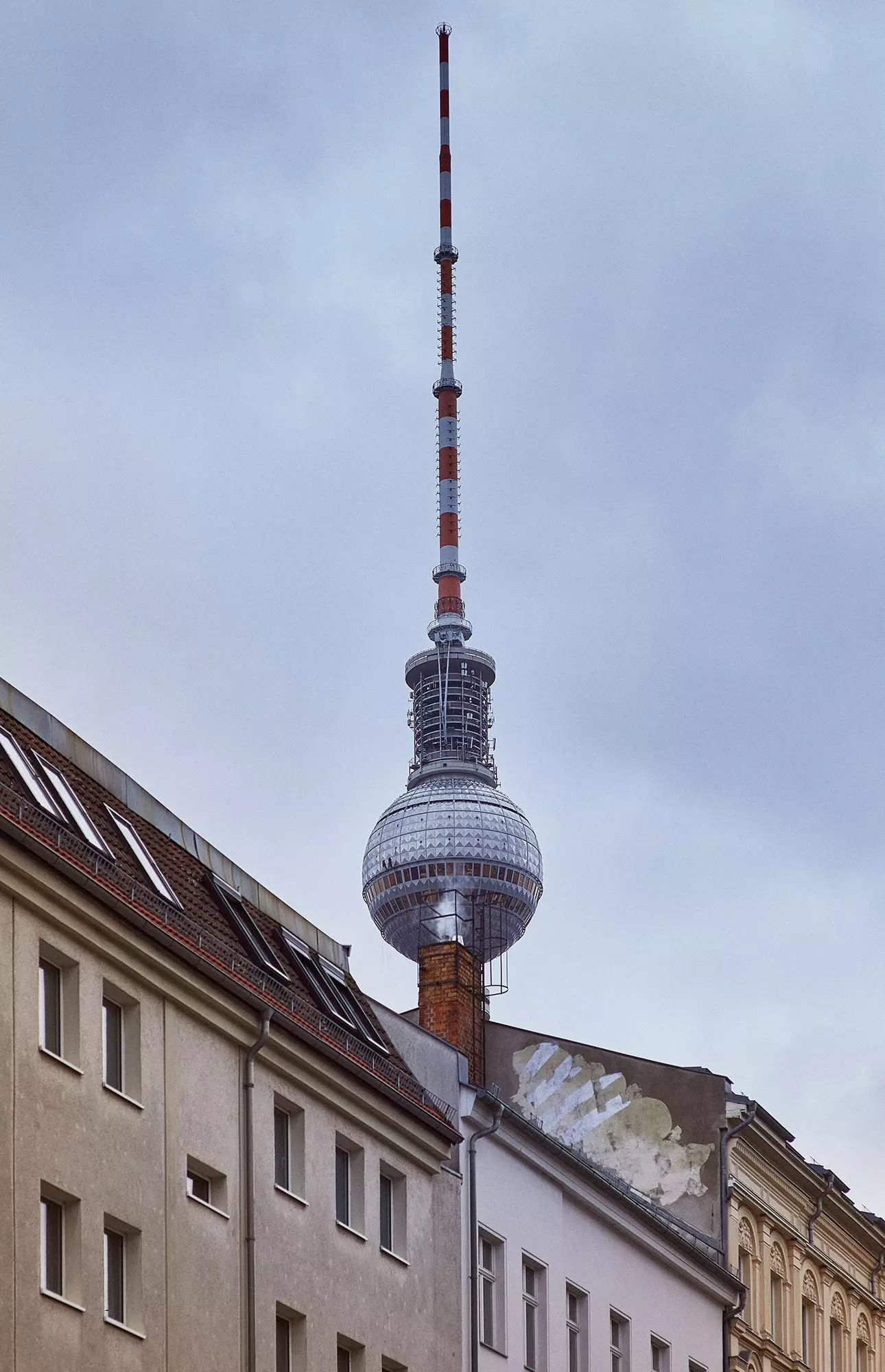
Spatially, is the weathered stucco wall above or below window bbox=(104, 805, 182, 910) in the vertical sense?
above

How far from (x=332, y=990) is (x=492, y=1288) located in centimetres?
576

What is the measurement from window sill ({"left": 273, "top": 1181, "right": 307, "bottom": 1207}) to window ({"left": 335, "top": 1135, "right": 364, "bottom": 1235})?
1.64 m

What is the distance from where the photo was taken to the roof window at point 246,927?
37.2 meters

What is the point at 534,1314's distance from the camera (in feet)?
144

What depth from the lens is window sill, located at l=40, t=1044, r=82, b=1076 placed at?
97.2 feet

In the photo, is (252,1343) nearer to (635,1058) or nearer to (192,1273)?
(192,1273)

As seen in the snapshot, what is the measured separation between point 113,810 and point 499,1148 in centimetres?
1053

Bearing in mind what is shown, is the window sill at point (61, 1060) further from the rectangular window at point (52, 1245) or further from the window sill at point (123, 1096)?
the rectangular window at point (52, 1245)

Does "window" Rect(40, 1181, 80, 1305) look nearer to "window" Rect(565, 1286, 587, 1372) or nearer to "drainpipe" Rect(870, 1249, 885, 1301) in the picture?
"window" Rect(565, 1286, 587, 1372)

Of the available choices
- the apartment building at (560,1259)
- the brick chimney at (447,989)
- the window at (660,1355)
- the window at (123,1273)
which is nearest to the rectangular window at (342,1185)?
the apartment building at (560,1259)

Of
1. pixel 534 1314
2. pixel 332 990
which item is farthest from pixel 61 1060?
pixel 534 1314

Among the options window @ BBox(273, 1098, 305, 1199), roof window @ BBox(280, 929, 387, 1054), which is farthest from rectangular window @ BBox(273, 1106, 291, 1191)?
roof window @ BBox(280, 929, 387, 1054)

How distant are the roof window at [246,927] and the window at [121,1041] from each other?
487 cm

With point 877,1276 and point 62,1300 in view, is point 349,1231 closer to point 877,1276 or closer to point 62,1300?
point 62,1300
